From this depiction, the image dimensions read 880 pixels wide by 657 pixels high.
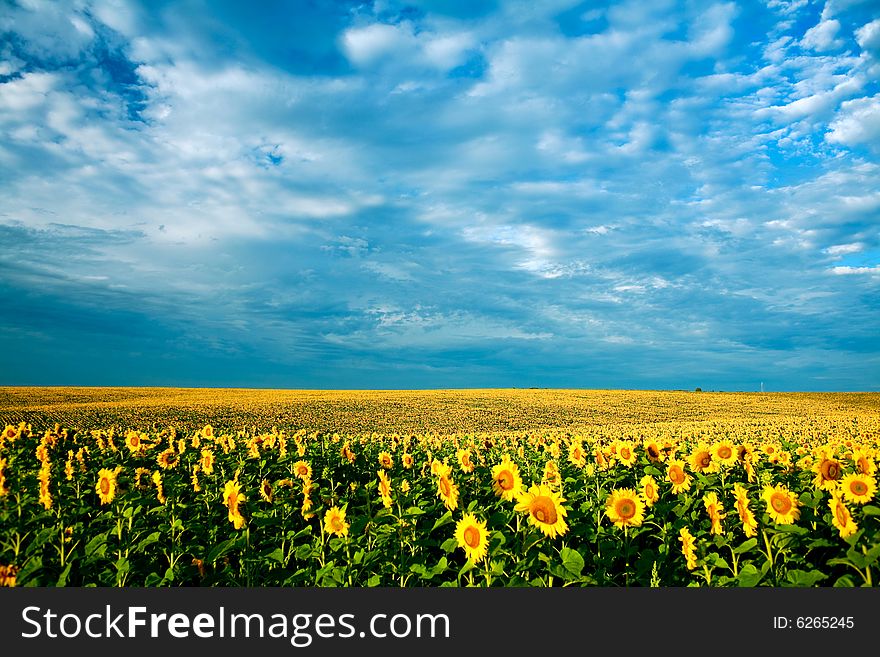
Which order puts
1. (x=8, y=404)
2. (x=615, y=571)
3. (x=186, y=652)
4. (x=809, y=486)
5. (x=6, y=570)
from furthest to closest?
(x=8, y=404) → (x=809, y=486) → (x=615, y=571) → (x=6, y=570) → (x=186, y=652)

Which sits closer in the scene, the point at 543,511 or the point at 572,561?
the point at 572,561

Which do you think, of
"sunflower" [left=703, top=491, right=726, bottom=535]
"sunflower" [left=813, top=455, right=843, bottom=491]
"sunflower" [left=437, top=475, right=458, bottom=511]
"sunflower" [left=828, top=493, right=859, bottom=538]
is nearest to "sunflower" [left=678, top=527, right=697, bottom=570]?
"sunflower" [left=703, top=491, right=726, bottom=535]

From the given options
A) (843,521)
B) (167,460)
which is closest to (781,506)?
(843,521)

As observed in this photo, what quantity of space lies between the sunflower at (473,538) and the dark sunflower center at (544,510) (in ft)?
1.49

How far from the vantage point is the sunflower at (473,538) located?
4.83 m

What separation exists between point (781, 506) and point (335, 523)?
4.03m

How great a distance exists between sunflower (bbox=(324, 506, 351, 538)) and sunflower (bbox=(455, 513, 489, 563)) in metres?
1.24

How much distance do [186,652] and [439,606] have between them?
1.58 metres

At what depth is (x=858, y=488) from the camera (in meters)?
5.35

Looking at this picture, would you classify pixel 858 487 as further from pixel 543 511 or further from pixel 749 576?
pixel 543 511

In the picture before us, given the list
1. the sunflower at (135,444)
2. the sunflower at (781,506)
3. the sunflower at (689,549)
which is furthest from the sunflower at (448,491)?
the sunflower at (135,444)

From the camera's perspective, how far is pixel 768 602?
150 inches

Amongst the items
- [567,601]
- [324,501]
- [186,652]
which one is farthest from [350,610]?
[324,501]

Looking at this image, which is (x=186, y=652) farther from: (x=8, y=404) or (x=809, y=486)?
(x=8, y=404)
